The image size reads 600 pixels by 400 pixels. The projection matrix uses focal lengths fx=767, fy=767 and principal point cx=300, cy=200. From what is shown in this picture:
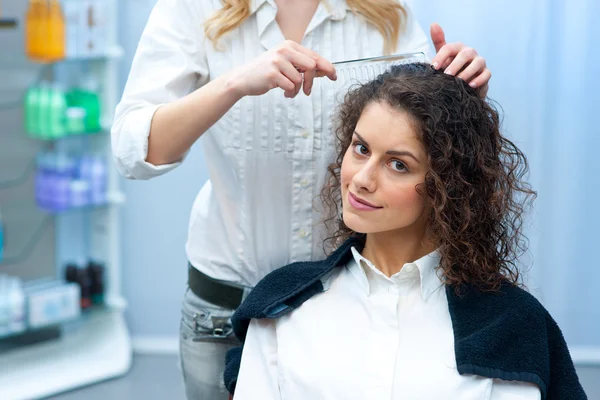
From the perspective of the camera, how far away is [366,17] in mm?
1479

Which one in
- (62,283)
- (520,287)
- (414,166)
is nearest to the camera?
(414,166)

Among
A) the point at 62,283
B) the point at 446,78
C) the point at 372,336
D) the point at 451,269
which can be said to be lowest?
the point at 62,283

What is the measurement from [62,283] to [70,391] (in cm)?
46

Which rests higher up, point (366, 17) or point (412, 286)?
point (366, 17)

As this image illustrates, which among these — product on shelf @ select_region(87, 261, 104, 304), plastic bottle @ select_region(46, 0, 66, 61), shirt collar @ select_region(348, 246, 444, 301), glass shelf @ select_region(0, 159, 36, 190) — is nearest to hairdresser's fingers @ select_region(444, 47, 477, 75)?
shirt collar @ select_region(348, 246, 444, 301)

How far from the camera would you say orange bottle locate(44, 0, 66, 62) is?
294 cm

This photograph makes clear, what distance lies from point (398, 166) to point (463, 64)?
8.8 inches

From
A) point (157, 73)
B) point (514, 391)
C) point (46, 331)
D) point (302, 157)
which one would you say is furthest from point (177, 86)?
point (46, 331)

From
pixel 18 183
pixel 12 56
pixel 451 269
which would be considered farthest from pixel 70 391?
pixel 451 269

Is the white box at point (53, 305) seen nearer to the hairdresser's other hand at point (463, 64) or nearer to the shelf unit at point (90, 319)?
the shelf unit at point (90, 319)

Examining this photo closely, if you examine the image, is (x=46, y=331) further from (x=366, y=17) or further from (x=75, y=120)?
(x=366, y=17)

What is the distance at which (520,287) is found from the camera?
144 centimetres

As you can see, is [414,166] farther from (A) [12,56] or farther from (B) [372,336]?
(A) [12,56]

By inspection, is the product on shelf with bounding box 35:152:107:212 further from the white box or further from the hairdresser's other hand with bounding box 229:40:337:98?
the hairdresser's other hand with bounding box 229:40:337:98
